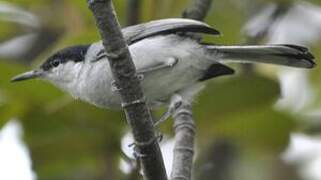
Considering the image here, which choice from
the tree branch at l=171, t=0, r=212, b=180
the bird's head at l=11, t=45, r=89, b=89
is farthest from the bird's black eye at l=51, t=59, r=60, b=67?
the tree branch at l=171, t=0, r=212, b=180

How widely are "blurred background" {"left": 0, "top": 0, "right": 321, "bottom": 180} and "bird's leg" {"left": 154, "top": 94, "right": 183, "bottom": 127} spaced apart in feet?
0.22

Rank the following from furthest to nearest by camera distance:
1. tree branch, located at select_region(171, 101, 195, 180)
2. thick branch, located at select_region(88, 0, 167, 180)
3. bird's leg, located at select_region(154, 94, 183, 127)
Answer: bird's leg, located at select_region(154, 94, 183, 127)
tree branch, located at select_region(171, 101, 195, 180)
thick branch, located at select_region(88, 0, 167, 180)

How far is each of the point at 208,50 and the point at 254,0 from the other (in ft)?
1.12

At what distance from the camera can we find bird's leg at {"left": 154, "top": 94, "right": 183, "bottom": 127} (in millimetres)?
2988

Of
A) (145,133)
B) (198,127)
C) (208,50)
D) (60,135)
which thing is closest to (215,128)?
(198,127)

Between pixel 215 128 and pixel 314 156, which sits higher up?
pixel 314 156

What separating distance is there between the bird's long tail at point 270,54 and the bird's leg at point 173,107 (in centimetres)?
22

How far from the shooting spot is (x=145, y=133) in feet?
7.33

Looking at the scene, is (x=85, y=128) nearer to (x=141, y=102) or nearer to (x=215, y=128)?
(x=215, y=128)

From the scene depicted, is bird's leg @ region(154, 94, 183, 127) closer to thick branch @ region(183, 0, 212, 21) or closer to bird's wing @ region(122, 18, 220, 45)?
bird's wing @ region(122, 18, 220, 45)

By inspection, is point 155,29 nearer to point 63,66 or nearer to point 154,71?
point 154,71

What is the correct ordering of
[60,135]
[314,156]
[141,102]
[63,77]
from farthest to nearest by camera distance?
[314,156] < [63,77] < [60,135] < [141,102]

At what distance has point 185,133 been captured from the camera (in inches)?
115

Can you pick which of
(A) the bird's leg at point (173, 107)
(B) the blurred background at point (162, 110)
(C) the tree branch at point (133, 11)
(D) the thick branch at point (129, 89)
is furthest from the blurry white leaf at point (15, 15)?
(D) the thick branch at point (129, 89)
